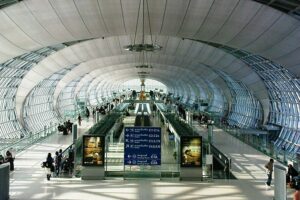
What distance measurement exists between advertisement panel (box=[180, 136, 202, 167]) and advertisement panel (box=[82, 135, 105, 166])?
12.1 feet

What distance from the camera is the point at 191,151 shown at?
765 inches

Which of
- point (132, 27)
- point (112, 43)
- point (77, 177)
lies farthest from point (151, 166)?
point (112, 43)

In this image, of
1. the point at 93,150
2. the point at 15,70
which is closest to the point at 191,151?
the point at 93,150

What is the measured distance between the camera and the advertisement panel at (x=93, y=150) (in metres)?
19.2

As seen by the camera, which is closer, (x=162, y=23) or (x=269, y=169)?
(x=269, y=169)

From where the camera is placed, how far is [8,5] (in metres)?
24.5

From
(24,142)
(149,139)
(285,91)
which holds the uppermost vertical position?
(285,91)

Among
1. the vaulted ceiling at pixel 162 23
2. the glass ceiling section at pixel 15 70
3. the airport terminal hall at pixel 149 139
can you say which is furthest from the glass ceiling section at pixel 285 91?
the glass ceiling section at pixel 15 70

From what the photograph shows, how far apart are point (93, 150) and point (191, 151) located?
4527mm

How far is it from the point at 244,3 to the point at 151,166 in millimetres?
12203

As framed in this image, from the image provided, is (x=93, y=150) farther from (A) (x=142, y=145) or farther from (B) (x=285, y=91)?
(B) (x=285, y=91)

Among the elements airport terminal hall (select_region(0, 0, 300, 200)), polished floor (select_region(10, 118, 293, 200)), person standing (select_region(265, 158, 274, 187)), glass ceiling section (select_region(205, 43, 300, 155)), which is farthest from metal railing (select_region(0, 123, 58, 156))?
glass ceiling section (select_region(205, 43, 300, 155))

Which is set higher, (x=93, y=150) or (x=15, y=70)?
(x=15, y=70)

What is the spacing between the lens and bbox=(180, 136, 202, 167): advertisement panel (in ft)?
62.9
